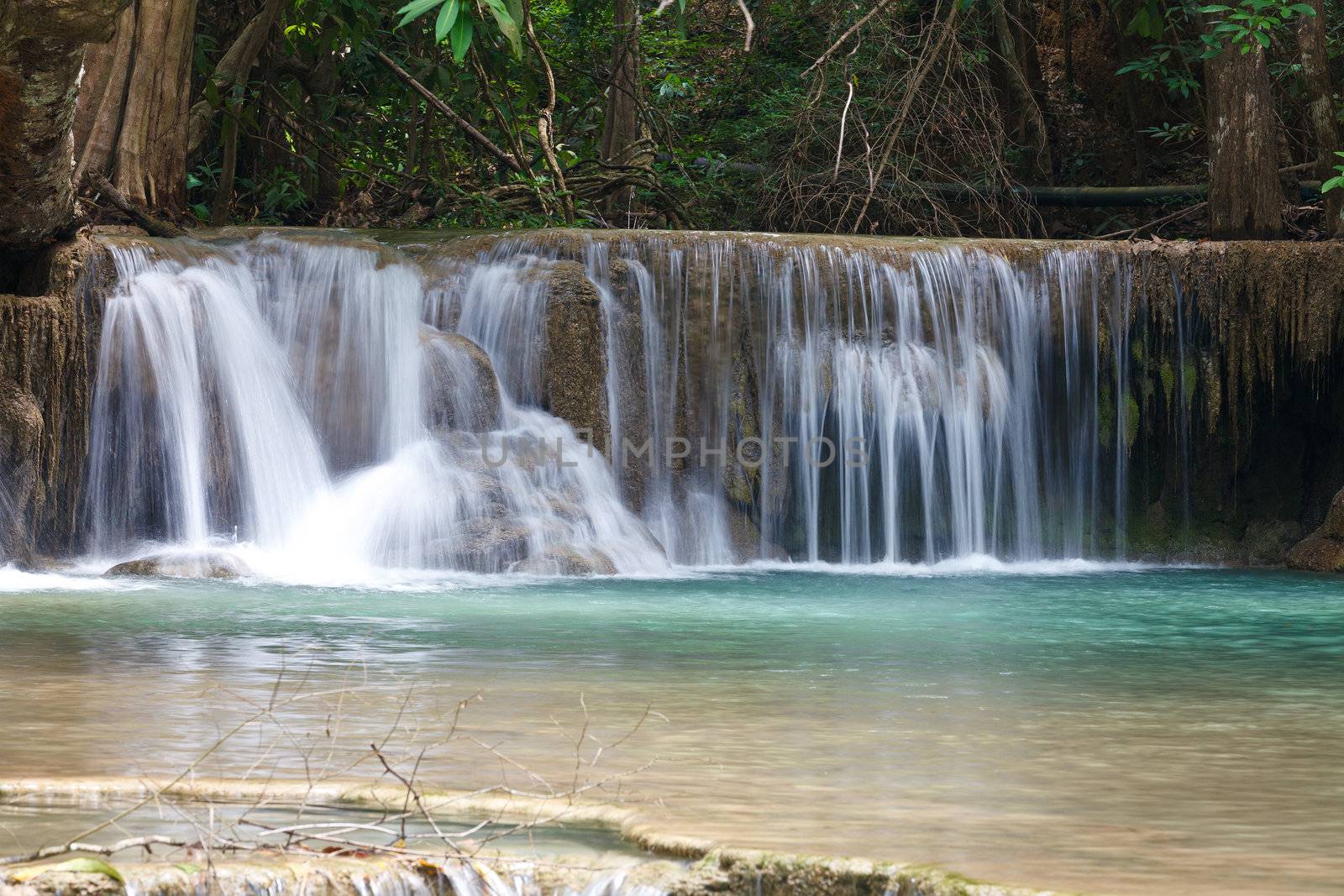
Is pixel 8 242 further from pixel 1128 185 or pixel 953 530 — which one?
pixel 1128 185

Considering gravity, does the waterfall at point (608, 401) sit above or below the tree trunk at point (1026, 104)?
below

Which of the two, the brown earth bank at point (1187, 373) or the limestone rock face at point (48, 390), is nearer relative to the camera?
the limestone rock face at point (48, 390)

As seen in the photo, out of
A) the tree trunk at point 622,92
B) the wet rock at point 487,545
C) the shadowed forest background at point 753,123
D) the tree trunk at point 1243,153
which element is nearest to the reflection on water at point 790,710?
the wet rock at point 487,545

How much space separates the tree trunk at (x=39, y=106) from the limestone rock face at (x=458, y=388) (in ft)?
8.37

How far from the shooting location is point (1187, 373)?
13.6 meters

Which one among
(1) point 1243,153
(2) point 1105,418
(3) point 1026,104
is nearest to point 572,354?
(2) point 1105,418

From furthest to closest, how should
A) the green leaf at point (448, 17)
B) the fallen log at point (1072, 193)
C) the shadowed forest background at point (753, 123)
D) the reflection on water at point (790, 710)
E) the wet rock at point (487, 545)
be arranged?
the fallen log at point (1072, 193)
the shadowed forest background at point (753, 123)
the wet rock at point (487, 545)
the green leaf at point (448, 17)
the reflection on water at point (790, 710)

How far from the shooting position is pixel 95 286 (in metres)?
11.4

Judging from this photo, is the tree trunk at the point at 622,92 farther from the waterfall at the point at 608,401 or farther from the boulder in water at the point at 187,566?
the boulder in water at the point at 187,566

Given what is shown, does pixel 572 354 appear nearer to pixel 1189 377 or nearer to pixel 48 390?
pixel 48 390

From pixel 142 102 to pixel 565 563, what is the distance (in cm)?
525

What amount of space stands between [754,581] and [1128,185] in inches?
356

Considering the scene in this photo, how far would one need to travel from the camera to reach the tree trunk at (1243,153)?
47.6ft

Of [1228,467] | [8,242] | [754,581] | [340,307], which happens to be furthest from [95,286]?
[1228,467]
